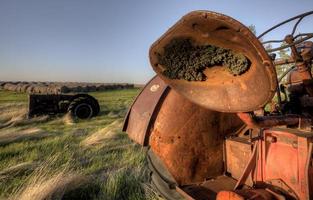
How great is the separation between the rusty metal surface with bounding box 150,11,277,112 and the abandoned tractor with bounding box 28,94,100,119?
460 inches

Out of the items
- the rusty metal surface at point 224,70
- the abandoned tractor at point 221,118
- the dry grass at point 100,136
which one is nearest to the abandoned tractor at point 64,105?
the dry grass at point 100,136

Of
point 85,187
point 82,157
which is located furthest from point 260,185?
point 82,157

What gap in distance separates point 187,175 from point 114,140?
178 inches

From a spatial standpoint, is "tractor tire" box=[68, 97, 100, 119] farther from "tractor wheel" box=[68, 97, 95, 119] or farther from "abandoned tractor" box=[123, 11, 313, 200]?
"abandoned tractor" box=[123, 11, 313, 200]

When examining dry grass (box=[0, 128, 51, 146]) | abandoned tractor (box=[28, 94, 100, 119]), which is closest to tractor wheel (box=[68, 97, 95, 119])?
abandoned tractor (box=[28, 94, 100, 119])

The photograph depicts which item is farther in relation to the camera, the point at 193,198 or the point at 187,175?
the point at 187,175

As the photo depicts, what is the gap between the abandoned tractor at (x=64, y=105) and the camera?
13047mm

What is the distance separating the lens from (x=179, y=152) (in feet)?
8.11

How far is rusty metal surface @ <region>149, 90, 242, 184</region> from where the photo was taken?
2.42 metres

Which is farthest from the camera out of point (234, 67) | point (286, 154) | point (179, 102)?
point (179, 102)

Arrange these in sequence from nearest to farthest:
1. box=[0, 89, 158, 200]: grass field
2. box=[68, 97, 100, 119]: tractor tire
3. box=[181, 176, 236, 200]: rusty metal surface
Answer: box=[181, 176, 236, 200]: rusty metal surface
box=[0, 89, 158, 200]: grass field
box=[68, 97, 100, 119]: tractor tire

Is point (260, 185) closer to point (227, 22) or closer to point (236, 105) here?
point (236, 105)

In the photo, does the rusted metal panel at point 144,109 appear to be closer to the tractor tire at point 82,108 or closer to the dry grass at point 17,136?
the dry grass at point 17,136

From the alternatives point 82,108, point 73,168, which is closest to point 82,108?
point 82,108
